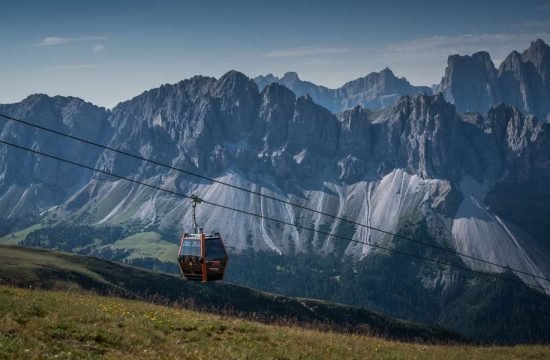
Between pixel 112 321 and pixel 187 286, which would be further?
pixel 187 286

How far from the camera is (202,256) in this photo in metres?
42.6

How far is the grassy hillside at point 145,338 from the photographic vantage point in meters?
20.9

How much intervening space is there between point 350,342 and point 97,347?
15873 millimetres

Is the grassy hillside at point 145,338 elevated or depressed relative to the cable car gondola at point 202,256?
depressed

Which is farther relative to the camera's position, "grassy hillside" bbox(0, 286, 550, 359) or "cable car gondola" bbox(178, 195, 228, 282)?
"cable car gondola" bbox(178, 195, 228, 282)

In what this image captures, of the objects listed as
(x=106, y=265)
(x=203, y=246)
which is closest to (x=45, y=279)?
(x=106, y=265)

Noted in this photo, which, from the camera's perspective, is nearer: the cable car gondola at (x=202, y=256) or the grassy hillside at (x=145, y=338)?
the grassy hillside at (x=145, y=338)

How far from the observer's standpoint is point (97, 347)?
2148cm

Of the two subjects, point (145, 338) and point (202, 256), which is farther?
point (202, 256)

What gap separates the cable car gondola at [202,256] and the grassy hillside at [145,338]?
10.6 meters

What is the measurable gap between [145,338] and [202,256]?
61.8ft

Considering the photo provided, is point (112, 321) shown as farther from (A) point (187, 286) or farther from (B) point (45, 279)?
(A) point (187, 286)

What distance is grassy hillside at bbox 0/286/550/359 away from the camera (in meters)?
20.9

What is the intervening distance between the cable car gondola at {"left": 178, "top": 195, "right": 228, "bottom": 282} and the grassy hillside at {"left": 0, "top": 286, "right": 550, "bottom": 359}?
10618 mm
